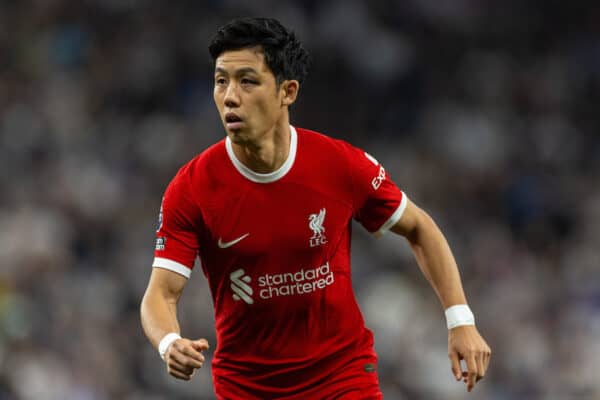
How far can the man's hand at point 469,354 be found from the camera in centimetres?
480

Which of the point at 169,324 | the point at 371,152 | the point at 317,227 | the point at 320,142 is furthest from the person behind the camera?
the point at 371,152

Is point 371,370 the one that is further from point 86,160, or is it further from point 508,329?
point 86,160

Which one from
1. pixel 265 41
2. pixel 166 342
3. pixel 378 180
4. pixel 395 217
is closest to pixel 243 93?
pixel 265 41

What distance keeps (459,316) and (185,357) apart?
1448mm

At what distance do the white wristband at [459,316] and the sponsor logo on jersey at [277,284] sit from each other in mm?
601

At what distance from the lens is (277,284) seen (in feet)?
15.9

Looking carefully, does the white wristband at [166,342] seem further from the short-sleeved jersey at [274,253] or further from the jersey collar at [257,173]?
the jersey collar at [257,173]

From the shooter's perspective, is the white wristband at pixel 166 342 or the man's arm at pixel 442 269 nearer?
the white wristband at pixel 166 342

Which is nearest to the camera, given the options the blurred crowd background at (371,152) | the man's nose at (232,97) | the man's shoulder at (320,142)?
the man's nose at (232,97)

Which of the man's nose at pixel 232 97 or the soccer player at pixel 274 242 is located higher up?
the man's nose at pixel 232 97

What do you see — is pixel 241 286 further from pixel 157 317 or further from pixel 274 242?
pixel 157 317

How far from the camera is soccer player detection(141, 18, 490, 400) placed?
479 centimetres

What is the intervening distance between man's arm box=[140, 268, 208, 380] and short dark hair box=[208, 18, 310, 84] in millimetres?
972

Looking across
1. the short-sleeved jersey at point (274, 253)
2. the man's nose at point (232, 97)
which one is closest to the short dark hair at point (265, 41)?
the man's nose at point (232, 97)
